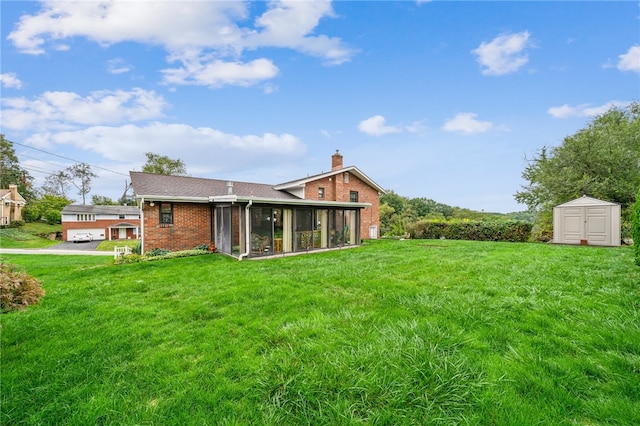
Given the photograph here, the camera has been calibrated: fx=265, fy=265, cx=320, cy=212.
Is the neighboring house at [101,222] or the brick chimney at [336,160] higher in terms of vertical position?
the brick chimney at [336,160]

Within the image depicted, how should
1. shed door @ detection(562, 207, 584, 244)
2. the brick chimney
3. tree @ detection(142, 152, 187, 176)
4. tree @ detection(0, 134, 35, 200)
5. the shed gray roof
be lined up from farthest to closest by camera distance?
tree @ detection(0, 134, 35, 200)
tree @ detection(142, 152, 187, 176)
the shed gray roof
the brick chimney
shed door @ detection(562, 207, 584, 244)

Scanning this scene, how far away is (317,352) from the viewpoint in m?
2.87

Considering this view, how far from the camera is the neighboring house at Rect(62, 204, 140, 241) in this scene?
94.8ft

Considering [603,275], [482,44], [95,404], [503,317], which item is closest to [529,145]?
[482,44]

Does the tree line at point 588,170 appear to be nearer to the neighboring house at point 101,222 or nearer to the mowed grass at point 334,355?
the neighboring house at point 101,222

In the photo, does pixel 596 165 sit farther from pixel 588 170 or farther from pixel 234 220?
pixel 234 220

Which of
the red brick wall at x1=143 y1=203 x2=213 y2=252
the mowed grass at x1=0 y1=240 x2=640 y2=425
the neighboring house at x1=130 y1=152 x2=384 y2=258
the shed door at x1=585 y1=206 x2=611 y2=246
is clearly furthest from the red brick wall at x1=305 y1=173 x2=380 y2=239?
the mowed grass at x1=0 y1=240 x2=640 y2=425

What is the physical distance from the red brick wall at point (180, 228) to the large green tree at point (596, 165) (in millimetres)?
21244

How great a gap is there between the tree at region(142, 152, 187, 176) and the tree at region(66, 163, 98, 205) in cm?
2007

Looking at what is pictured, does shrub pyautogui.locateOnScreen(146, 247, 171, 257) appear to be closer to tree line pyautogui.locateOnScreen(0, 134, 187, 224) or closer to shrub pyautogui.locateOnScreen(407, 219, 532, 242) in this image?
shrub pyautogui.locateOnScreen(407, 219, 532, 242)

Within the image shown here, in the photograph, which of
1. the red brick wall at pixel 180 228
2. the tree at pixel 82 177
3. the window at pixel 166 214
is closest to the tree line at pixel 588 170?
the window at pixel 166 214

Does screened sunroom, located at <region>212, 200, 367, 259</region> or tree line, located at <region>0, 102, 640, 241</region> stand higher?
tree line, located at <region>0, 102, 640, 241</region>

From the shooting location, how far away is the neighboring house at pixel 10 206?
98.7ft

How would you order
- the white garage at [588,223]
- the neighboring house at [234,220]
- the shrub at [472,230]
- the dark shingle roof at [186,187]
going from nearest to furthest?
the neighboring house at [234,220] → the dark shingle roof at [186,187] → the white garage at [588,223] → the shrub at [472,230]
